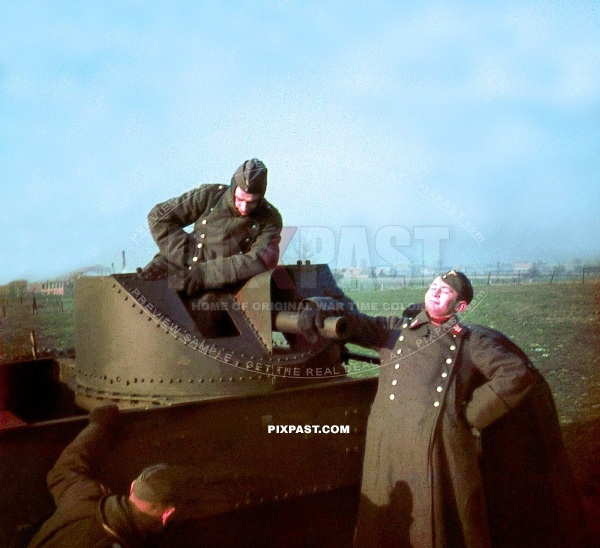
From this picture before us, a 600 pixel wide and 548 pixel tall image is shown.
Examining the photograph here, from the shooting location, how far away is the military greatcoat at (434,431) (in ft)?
12.3

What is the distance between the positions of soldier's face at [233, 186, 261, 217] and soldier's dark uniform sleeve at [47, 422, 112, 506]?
1832 millimetres

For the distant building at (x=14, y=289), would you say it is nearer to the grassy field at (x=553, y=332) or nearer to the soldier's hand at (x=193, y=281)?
the grassy field at (x=553, y=332)

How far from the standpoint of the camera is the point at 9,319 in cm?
1242

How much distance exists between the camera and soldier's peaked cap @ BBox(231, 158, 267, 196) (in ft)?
14.7

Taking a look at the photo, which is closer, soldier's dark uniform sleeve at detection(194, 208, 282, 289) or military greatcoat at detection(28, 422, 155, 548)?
military greatcoat at detection(28, 422, 155, 548)

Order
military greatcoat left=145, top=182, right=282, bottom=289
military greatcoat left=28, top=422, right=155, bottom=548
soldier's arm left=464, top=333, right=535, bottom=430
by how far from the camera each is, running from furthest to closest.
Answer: military greatcoat left=145, top=182, right=282, bottom=289, soldier's arm left=464, top=333, right=535, bottom=430, military greatcoat left=28, top=422, right=155, bottom=548

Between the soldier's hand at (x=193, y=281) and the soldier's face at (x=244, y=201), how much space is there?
538 millimetres

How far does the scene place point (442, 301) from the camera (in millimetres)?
3789

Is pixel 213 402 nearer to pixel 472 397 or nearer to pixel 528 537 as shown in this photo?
pixel 472 397

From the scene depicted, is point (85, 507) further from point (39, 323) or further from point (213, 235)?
point (39, 323)

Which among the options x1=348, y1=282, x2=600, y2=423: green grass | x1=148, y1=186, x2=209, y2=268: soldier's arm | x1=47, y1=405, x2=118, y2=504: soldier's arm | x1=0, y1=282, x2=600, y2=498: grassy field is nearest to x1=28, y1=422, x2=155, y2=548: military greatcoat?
x1=47, y1=405, x2=118, y2=504: soldier's arm

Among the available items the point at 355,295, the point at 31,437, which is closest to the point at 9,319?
the point at 355,295

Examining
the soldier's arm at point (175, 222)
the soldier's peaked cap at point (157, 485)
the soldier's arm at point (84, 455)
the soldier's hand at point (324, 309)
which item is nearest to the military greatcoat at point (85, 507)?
the soldier's arm at point (84, 455)

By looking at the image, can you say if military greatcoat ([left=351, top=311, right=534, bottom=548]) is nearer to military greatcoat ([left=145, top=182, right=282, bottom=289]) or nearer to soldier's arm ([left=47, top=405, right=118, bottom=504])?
military greatcoat ([left=145, top=182, right=282, bottom=289])
